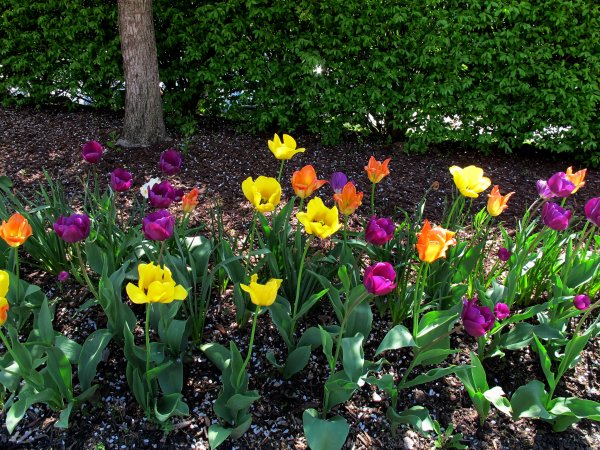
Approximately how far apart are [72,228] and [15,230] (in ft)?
0.58

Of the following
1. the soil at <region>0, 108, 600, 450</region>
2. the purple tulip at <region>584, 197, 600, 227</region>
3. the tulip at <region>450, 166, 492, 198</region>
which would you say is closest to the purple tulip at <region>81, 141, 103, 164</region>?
the soil at <region>0, 108, 600, 450</region>

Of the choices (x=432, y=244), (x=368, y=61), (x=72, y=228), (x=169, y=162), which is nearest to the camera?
(x=432, y=244)

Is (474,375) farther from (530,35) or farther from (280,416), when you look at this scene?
(530,35)

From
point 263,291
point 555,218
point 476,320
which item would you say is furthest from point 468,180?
point 263,291

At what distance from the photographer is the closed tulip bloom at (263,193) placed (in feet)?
5.92

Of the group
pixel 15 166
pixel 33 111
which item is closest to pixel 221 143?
pixel 15 166

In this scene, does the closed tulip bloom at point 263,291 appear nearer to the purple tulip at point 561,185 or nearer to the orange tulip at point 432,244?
the orange tulip at point 432,244

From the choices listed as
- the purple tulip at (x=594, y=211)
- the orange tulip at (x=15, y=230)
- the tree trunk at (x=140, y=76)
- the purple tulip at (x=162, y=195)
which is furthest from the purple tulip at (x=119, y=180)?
the tree trunk at (x=140, y=76)

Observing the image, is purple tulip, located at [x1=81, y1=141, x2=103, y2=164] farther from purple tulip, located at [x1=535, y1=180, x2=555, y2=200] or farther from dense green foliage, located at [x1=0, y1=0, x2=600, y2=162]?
dense green foliage, located at [x1=0, y1=0, x2=600, y2=162]

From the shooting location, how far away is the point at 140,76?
4.22m

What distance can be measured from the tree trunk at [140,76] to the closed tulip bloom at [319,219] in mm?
3017

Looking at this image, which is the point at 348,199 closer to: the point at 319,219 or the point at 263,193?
the point at 319,219

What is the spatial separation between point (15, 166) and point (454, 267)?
3.40 meters

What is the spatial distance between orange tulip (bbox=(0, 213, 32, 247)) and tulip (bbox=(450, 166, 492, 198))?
1580 millimetres
